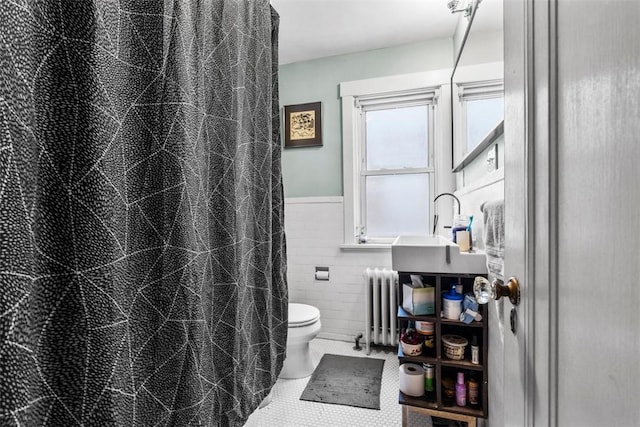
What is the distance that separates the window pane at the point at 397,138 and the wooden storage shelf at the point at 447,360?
4.42ft

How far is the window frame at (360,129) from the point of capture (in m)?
2.37

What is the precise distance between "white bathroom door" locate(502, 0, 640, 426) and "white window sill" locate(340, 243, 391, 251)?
1.75 m

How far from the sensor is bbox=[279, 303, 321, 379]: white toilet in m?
2.00

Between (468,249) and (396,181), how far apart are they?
1.13 meters

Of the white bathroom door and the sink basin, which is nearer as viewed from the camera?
the white bathroom door

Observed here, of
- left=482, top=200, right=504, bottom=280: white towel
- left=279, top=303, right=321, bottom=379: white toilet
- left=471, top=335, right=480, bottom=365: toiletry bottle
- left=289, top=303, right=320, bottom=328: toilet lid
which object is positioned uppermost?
left=482, top=200, right=504, bottom=280: white towel

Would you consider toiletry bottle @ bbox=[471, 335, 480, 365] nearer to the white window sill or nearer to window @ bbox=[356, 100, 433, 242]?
the white window sill

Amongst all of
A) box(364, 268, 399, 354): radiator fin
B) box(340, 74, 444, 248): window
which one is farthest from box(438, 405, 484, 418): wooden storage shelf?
box(340, 74, 444, 248): window

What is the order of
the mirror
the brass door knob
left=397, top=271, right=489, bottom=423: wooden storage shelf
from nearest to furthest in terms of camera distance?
the brass door knob → the mirror → left=397, top=271, right=489, bottom=423: wooden storage shelf

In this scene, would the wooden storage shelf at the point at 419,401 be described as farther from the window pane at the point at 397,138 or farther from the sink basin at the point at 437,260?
the window pane at the point at 397,138

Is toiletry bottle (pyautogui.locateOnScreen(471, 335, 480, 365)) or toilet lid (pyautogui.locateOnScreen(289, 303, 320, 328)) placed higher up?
toiletry bottle (pyautogui.locateOnScreen(471, 335, 480, 365))

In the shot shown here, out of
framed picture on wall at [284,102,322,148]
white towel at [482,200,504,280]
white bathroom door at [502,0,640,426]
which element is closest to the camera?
white bathroom door at [502,0,640,426]

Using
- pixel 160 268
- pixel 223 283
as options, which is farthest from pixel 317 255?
pixel 160 268

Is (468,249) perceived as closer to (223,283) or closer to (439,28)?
(223,283)
